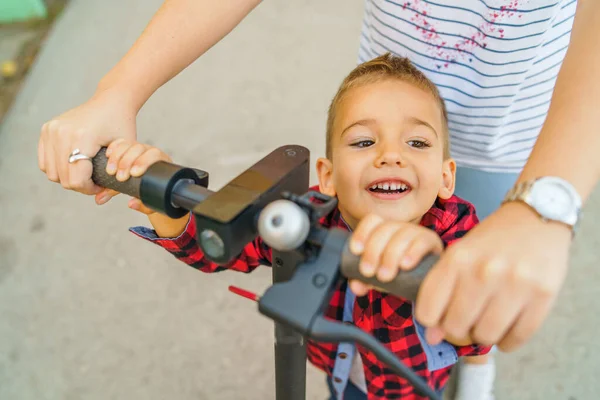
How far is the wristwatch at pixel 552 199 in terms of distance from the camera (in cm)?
44

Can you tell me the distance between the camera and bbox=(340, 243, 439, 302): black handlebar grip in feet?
1.38

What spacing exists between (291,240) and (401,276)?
0.10 meters

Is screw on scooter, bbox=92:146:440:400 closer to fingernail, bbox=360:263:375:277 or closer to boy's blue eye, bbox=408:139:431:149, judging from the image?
fingernail, bbox=360:263:375:277

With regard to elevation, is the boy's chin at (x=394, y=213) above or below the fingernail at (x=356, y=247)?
below

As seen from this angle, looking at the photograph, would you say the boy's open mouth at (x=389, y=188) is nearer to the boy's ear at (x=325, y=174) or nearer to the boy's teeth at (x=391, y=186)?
the boy's teeth at (x=391, y=186)

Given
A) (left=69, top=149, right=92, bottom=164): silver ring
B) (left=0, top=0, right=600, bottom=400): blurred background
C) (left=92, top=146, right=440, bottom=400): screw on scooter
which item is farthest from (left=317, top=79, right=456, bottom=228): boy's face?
(left=0, top=0, right=600, bottom=400): blurred background

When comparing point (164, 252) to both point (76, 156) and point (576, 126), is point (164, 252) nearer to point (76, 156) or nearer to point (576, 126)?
point (76, 156)

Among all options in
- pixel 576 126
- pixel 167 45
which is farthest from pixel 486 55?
pixel 167 45

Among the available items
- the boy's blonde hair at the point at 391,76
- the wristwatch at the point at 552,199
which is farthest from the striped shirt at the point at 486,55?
the wristwatch at the point at 552,199

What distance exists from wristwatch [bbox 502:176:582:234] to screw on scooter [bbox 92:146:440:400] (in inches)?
4.1

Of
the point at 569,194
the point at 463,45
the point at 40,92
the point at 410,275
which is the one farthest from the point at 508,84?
the point at 40,92

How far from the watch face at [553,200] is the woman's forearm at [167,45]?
0.50 m

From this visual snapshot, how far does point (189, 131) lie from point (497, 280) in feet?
5.26

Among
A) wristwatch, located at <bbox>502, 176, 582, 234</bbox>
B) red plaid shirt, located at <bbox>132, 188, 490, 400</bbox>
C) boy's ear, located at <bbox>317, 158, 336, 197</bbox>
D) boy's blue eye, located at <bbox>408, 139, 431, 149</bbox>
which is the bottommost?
red plaid shirt, located at <bbox>132, 188, 490, 400</bbox>
